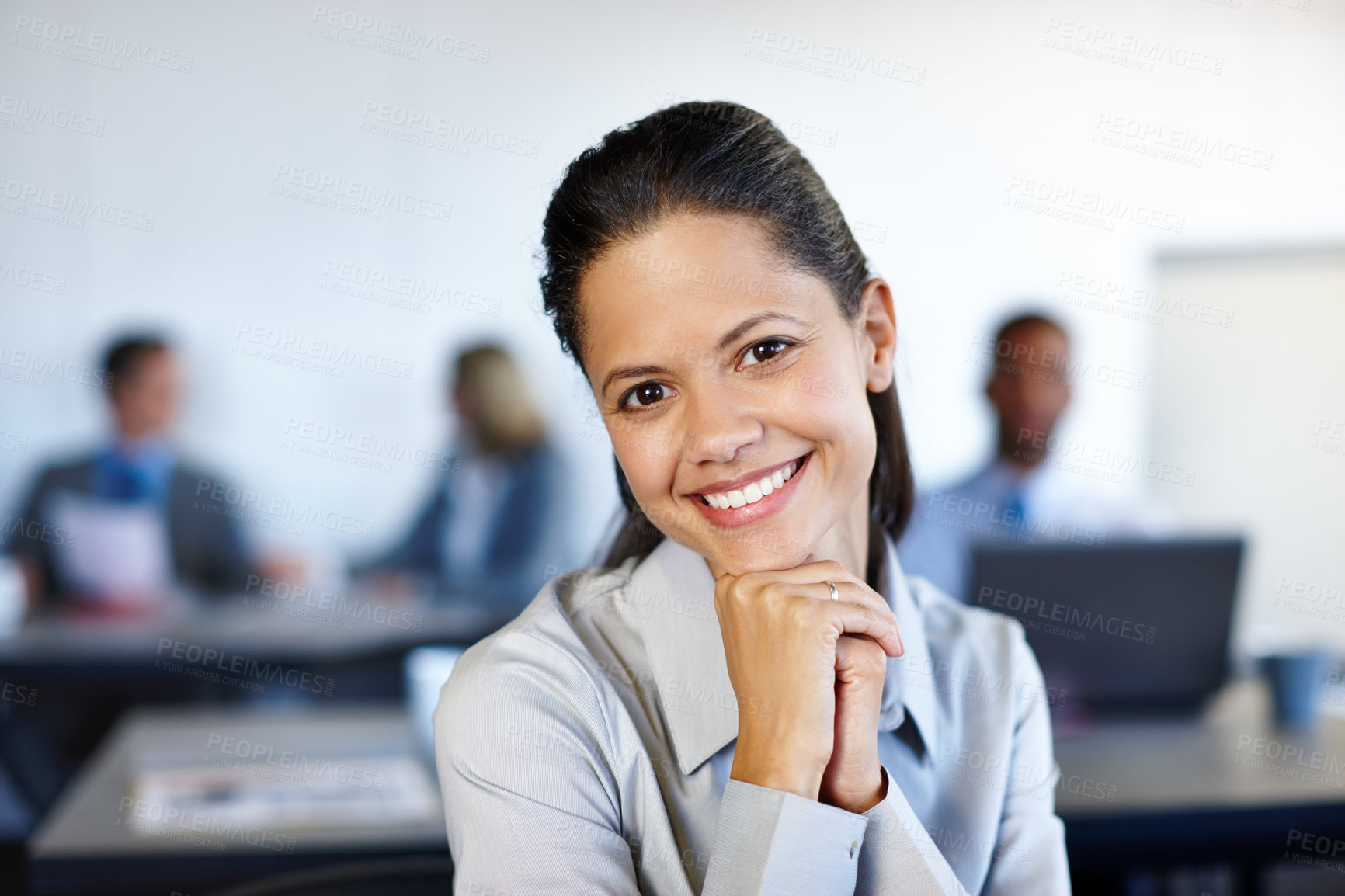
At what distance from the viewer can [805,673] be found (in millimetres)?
1053

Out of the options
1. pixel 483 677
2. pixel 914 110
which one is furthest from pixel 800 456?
pixel 914 110

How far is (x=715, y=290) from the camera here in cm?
107

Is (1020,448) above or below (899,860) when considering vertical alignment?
below

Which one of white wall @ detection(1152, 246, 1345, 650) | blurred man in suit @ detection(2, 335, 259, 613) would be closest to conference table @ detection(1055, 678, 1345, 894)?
blurred man in suit @ detection(2, 335, 259, 613)

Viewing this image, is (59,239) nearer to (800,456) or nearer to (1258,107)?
(800,456)

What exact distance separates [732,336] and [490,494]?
3.82m

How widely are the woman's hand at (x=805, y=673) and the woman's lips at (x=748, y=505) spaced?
0.19 ft

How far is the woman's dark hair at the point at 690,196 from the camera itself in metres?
1.11

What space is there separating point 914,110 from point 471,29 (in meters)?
2.17

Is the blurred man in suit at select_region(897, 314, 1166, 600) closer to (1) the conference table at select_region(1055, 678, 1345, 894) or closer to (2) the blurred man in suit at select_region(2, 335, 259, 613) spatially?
(1) the conference table at select_region(1055, 678, 1345, 894)

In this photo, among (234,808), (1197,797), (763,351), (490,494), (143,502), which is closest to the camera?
(763,351)

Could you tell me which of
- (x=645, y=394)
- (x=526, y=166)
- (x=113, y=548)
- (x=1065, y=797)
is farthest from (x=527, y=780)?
(x=526, y=166)

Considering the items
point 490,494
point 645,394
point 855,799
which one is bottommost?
point 490,494

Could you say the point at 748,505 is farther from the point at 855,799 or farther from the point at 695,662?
the point at 855,799
